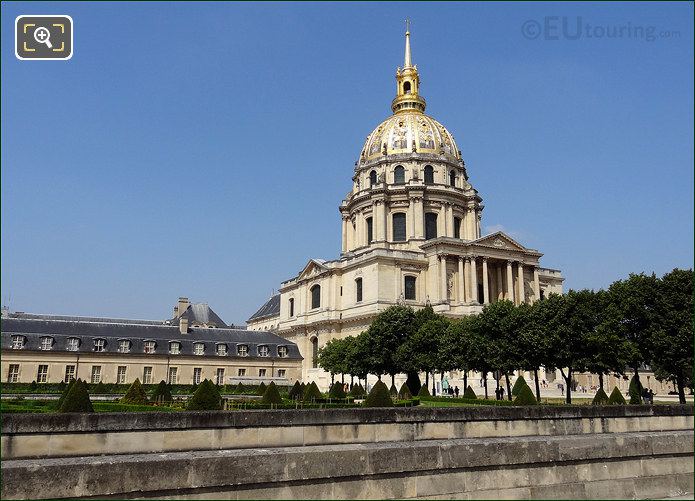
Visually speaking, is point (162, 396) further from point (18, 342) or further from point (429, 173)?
point (429, 173)

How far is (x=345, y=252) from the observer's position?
87.8m

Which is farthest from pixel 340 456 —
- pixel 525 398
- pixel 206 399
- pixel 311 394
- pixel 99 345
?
pixel 99 345

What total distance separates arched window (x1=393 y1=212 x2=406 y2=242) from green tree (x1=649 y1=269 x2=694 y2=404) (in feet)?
137

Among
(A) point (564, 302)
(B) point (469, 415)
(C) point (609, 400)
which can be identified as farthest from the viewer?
(A) point (564, 302)

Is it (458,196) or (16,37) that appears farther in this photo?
(458,196)

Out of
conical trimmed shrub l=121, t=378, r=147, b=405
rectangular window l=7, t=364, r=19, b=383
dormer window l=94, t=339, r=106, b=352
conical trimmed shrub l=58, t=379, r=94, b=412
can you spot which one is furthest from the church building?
conical trimmed shrub l=58, t=379, r=94, b=412

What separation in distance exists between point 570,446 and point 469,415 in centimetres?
210

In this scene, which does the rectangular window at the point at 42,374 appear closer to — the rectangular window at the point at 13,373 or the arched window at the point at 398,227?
the rectangular window at the point at 13,373

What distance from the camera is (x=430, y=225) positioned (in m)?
81.3

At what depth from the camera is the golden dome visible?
278 feet

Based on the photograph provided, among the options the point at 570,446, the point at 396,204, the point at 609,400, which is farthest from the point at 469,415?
the point at 396,204

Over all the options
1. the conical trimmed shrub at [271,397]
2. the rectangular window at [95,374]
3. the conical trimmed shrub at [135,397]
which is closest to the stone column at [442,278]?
the rectangular window at [95,374]

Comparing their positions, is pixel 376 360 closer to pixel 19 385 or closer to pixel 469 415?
pixel 19 385

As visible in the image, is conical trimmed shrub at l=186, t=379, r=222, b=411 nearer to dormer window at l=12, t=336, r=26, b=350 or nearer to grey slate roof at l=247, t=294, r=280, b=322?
dormer window at l=12, t=336, r=26, b=350
